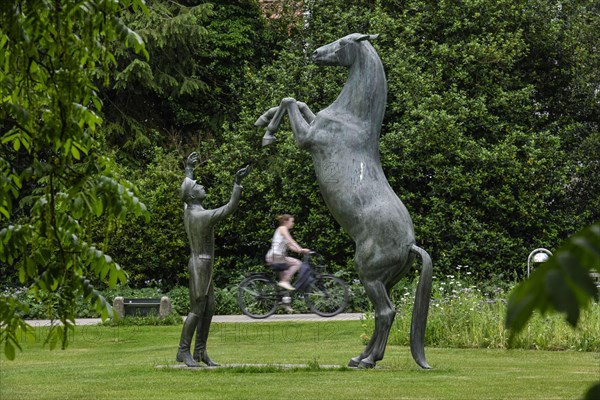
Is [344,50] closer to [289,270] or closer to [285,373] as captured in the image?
[285,373]

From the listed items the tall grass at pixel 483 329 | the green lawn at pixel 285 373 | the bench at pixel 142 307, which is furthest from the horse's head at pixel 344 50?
the bench at pixel 142 307

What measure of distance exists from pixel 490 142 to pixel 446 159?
180 centimetres

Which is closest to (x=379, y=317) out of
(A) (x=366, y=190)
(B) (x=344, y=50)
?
(A) (x=366, y=190)

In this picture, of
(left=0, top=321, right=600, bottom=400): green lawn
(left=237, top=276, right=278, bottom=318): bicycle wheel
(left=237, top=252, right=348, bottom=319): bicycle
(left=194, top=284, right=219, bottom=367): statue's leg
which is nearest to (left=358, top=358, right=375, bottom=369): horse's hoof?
(left=0, top=321, right=600, bottom=400): green lawn

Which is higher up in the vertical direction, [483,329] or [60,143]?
[60,143]

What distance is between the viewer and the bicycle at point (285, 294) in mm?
20172

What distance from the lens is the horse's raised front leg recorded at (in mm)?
11609

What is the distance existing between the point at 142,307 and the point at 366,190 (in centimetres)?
906

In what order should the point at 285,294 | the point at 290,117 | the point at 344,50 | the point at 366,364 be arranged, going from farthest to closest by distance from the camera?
the point at 285,294 < the point at 290,117 < the point at 344,50 < the point at 366,364

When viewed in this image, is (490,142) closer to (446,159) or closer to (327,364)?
(446,159)

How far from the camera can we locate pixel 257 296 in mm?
20297

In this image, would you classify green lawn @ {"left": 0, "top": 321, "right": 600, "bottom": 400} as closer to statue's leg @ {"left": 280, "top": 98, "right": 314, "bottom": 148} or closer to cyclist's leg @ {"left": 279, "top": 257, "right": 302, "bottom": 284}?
statue's leg @ {"left": 280, "top": 98, "right": 314, "bottom": 148}

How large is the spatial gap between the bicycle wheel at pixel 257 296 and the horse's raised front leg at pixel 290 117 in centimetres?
858

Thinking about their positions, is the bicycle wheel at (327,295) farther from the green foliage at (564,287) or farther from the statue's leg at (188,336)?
the green foliage at (564,287)
